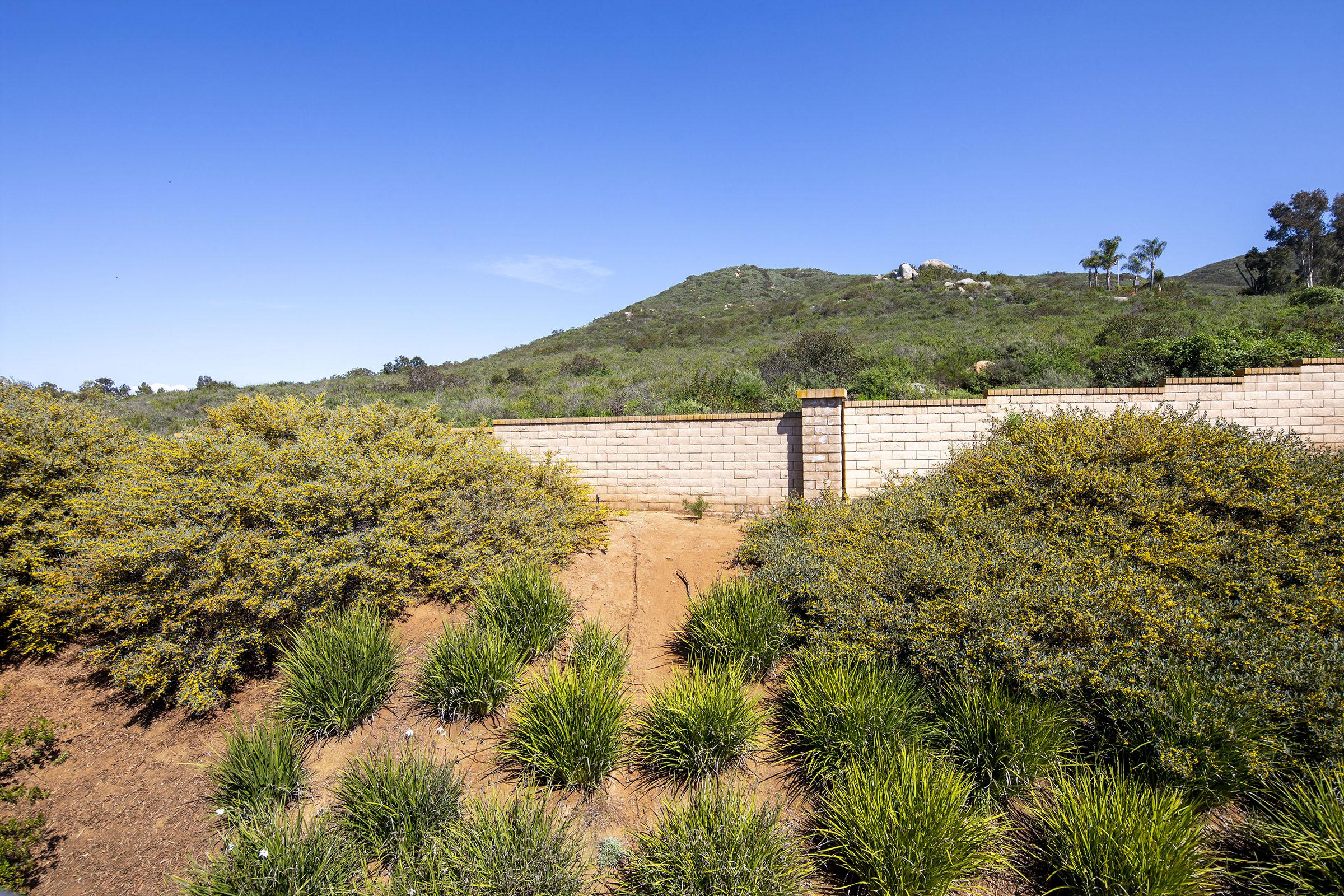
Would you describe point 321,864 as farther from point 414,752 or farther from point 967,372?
point 967,372

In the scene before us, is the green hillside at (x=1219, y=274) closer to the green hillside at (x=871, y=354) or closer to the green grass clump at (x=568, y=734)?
the green hillside at (x=871, y=354)

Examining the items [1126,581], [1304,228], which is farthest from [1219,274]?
[1126,581]

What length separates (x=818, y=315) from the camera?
113ft

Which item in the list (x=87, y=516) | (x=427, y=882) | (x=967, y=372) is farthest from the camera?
(x=967, y=372)

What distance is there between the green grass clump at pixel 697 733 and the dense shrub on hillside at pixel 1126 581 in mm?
1101

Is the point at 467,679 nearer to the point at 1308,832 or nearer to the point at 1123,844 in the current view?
the point at 1123,844

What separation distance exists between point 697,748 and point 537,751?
1265mm

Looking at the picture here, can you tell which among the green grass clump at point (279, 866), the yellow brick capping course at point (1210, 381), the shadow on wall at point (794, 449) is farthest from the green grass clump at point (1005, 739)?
the yellow brick capping course at point (1210, 381)

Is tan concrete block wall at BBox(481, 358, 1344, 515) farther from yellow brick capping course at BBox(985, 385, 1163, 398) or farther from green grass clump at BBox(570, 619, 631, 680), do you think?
green grass clump at BBox(570, 619, 631, 680)

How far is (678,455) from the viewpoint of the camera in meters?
10.6

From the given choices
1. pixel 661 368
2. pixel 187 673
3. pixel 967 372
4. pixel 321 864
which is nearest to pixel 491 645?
pixel 321 864

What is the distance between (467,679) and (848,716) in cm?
335

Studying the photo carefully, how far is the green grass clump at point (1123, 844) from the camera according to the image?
3.25 m

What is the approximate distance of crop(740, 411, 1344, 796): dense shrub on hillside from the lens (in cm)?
422
